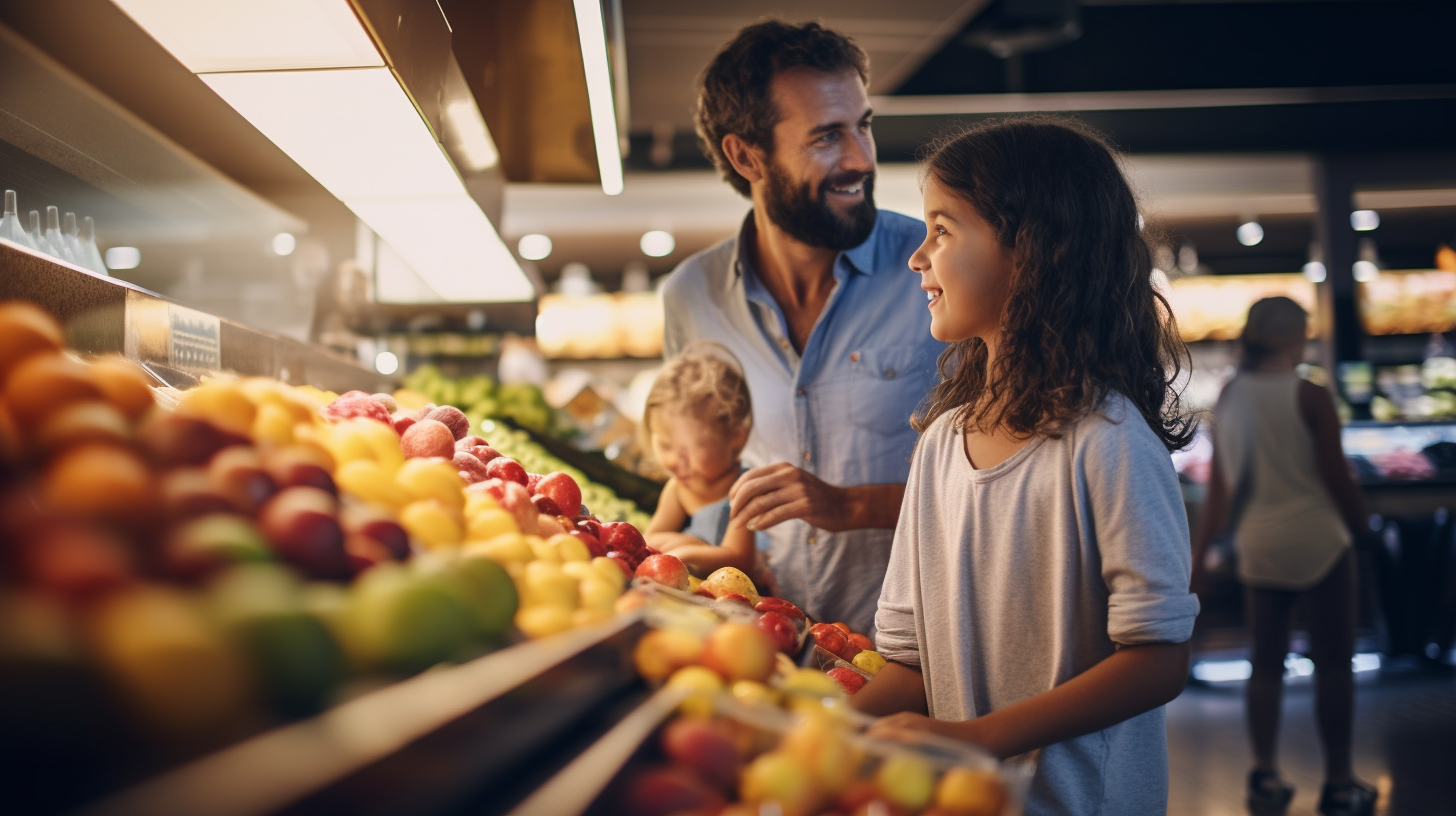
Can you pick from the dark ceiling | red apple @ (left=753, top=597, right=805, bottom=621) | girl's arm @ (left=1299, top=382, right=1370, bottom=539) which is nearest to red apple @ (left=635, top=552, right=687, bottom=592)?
red apple @ (left=753, top=597, right=805, bottom=621)

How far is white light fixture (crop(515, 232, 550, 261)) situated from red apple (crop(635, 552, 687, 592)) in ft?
18.2

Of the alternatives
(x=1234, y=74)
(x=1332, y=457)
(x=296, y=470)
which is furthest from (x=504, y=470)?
(x=1234, y=74)

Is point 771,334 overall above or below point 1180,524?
above

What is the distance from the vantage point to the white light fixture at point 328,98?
3.65 feet

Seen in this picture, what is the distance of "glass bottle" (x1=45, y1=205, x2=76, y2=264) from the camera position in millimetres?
1512

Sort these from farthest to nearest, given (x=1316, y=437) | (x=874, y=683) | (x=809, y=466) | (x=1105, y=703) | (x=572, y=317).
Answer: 1. (x=572, y=317)
2. (x=1316, y=437)
3. (x=809, y=466)
4. (x=874, y=683)
5. (x=1105, y=703)

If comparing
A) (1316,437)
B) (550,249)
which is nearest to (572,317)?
(550,249)

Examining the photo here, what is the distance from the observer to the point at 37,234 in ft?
4.85

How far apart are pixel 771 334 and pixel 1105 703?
1366 mm

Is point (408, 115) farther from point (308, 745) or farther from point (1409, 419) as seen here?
point (1409, 419)

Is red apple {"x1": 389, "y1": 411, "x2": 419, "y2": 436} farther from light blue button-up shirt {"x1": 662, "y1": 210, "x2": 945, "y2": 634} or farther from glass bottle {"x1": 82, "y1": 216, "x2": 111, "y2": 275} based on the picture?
light blue button-up shirt {"x1": 662, "y1": 210, "x2": 945, "y2": 634}

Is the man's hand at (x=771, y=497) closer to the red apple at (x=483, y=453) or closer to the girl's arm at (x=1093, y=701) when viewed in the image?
the red apple at (x=483, y=453)

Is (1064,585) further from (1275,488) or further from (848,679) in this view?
(1275,488)

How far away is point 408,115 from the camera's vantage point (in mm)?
1467
